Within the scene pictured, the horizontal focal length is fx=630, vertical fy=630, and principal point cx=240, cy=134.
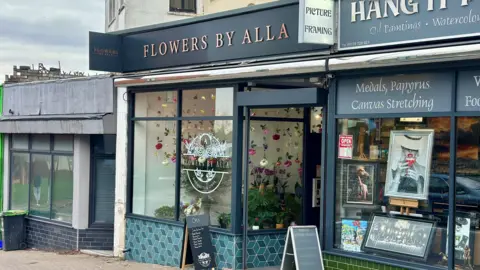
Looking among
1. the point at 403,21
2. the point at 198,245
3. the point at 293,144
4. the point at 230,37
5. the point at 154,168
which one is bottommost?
the point at 198,245

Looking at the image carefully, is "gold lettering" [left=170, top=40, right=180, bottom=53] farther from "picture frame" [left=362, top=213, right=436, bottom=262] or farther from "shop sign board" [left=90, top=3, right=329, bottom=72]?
"picture frame" [left=362, top=213, right=436, bottom=262]

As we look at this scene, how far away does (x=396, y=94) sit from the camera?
788 cm

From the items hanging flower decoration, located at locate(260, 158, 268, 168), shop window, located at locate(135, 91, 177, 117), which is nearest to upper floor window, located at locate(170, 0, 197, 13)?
shop window, located at locate(135, 91, 177, 117)

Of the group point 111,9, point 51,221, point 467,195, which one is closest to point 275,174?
point 467,195

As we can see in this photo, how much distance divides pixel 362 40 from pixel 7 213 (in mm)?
10447

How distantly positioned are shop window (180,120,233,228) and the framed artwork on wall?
7.37 feet

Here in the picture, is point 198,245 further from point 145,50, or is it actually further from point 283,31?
point 145,50

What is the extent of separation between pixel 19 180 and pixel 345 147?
1024cm

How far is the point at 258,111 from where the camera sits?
10266 mm

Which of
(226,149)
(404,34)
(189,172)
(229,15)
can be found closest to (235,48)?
(229,15)

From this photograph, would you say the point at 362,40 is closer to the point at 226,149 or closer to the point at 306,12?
the point at 306,12

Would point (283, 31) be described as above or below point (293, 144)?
above

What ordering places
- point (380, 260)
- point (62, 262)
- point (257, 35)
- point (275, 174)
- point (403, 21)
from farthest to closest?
point (62, 262), point (275, 174), point (257, 35), point (380, 260), point (403, 21)

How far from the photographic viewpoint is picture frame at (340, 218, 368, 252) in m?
8.43
